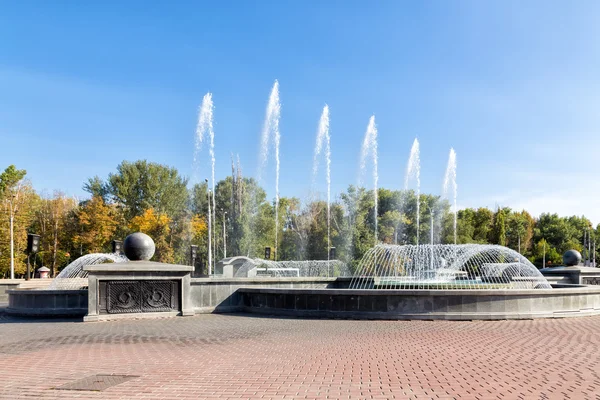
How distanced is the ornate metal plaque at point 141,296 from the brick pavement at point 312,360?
4.95 ft

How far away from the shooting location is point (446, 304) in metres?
12.9

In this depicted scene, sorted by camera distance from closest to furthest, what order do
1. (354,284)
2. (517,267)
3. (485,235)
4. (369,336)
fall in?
(369,336)
(354,284)
(517,267)
(485,235)

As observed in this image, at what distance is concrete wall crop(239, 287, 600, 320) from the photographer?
42.1ft

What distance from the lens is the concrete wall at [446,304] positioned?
12.8 meters

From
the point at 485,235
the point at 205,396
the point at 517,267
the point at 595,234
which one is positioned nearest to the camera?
the point at 205,396

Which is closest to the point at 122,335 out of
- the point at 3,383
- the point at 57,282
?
the point at 3,383

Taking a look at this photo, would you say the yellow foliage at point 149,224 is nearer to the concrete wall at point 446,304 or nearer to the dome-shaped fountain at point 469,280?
the dome-shaped fountain at point 469,280

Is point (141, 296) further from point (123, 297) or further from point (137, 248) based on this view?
point (137, 248)

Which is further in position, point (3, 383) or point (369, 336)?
point (369, 336)

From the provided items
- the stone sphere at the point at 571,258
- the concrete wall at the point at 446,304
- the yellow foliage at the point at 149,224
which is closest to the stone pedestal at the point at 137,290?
the concrete wall at the point at 446,304

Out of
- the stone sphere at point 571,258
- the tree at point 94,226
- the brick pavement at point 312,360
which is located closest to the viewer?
the brick pavement at point 312,360

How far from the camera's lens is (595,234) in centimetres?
9075

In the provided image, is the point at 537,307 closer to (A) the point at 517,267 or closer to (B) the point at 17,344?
(A) the point at 517,267

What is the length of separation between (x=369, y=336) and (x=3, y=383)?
6.38 m
